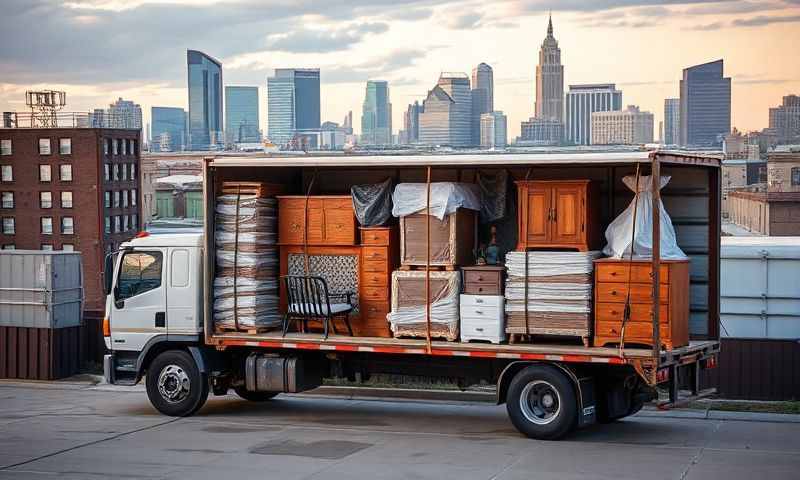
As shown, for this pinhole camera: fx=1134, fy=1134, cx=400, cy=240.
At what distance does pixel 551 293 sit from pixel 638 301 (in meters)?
1.20

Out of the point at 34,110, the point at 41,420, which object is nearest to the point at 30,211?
the point at 34,110

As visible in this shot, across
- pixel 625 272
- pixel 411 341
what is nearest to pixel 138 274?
pixel 411 341

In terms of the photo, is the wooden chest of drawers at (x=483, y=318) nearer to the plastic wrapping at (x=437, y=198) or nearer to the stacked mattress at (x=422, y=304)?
the stacked mattress at (x=422, y=304)

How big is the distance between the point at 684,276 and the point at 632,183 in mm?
1397

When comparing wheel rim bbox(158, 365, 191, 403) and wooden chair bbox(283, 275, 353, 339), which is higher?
wooden chair bbox(283, 275, 353, 339)

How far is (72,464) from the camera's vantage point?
13.6 metres

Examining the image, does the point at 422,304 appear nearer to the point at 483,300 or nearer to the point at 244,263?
the point at 483,300

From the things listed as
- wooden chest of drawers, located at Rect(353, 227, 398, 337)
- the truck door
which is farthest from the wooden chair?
the truck door

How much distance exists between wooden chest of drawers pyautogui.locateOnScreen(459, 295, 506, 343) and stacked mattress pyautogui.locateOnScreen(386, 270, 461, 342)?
174 mm

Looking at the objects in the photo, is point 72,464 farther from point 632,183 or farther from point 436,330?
point 632,183

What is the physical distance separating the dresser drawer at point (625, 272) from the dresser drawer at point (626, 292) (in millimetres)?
62

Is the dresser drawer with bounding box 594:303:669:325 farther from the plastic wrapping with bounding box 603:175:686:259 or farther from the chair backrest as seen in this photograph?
the chair backrest

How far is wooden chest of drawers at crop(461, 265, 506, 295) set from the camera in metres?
15.2

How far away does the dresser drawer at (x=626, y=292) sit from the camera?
14.0 meters
